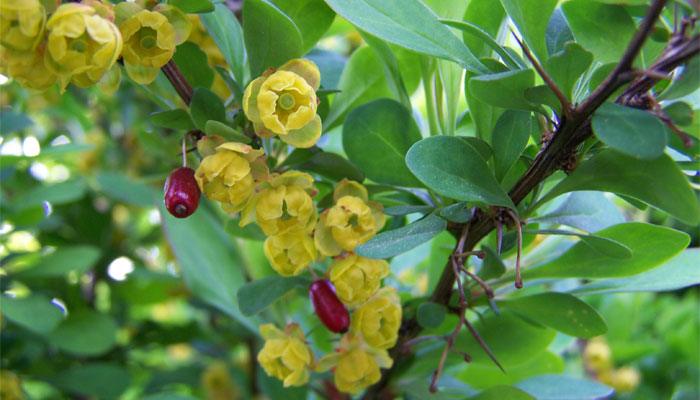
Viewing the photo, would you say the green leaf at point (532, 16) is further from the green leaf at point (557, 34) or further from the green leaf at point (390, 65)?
the green leaf at point (390, 65)

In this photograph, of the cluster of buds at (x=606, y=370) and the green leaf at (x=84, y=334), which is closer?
the green leaf at (x=84, y=334)

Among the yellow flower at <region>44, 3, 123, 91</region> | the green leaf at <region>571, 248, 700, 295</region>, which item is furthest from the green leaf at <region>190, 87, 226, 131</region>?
the green leaf at <region>571, 248, 700, 295</region>

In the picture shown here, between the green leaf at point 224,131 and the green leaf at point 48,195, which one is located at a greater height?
the green leaf at point 224,131

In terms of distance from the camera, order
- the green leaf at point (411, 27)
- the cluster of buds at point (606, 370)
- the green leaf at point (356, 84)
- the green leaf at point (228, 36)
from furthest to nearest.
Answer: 1. the cluster of buds at point (606, 370)
2. the green leaf at point (356, 84)
3. the green leaf at point (228, 36)
4. the green leaf at point (411, 27)

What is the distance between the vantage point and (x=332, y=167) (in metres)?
0.73

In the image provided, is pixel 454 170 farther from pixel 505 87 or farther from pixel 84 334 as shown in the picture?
pixel 84 334

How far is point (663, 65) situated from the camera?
51 cm

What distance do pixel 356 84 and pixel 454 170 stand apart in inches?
9.9

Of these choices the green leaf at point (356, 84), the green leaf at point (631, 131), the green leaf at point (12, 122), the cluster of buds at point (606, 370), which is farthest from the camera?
the cluster of buds at point (606, 370)

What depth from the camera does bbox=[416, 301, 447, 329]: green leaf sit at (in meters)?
→ 0.72

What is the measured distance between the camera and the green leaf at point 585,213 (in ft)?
2.40

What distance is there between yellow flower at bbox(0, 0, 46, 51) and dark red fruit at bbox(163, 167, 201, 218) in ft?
0.60

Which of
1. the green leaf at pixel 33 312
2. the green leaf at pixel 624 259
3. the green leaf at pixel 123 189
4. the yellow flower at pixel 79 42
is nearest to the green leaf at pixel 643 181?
the green leaf at pixel 624 259

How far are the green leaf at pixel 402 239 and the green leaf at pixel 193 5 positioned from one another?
27 centimetres
